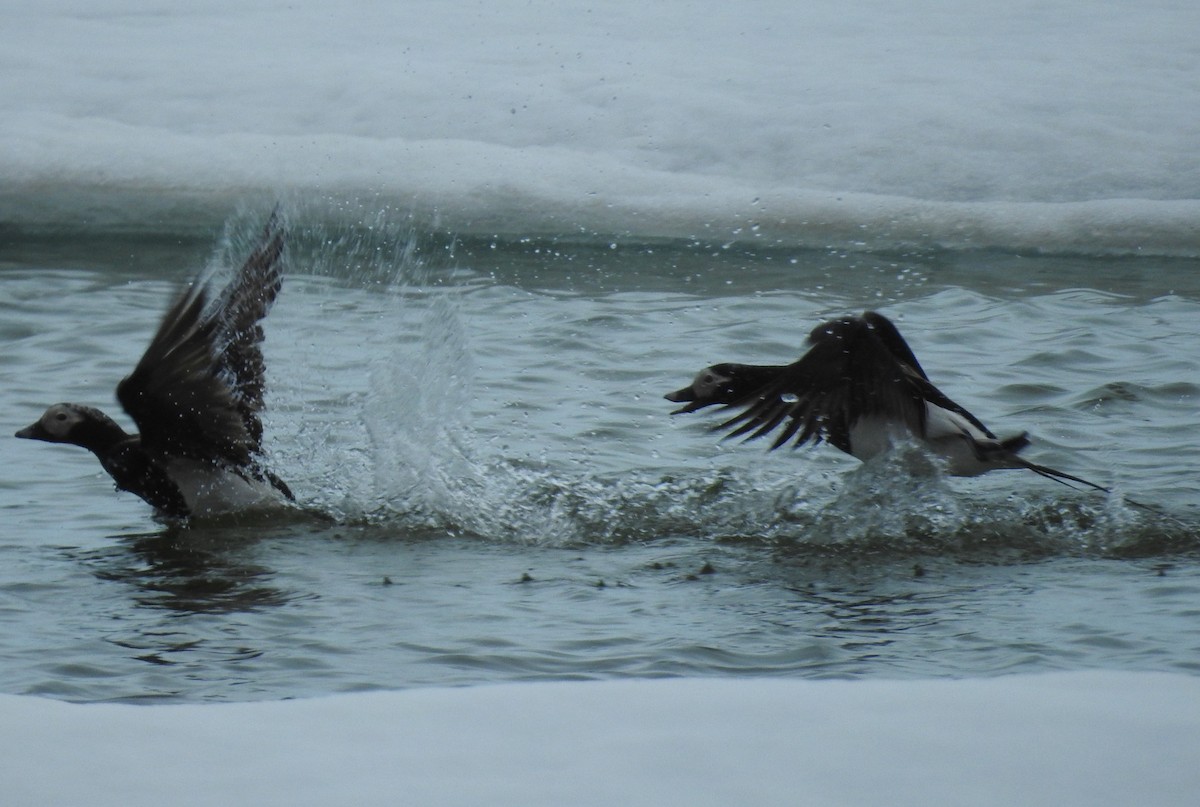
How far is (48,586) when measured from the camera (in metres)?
4.45

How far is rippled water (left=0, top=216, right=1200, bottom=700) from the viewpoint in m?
3.91

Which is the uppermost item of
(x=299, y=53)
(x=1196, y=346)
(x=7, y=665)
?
(x=299, y=53)

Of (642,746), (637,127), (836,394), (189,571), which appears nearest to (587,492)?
(836,394)

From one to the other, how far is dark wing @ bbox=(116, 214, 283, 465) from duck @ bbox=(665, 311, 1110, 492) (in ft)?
4.84

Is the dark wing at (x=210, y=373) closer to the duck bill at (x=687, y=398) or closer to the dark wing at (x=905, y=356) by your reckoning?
the duck bill at (x=687, y=398)

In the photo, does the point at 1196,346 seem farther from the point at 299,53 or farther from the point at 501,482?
the point at 299,53

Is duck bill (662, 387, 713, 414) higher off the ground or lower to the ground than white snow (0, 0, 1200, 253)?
lower

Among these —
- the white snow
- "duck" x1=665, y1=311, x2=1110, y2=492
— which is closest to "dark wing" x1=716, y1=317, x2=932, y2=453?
"duck" x1=665, y1=311, x2=1110, y2=492

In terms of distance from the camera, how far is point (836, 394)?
5465 mm

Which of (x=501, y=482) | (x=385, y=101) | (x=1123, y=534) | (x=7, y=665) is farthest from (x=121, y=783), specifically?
(x=385, y=101)

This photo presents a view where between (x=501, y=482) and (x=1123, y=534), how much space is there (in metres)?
1.97

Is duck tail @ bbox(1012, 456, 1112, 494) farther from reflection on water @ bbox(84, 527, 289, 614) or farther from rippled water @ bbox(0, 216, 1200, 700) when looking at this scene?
reflection on water @ bbox(84, 527, 289, 614)

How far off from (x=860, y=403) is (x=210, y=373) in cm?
213

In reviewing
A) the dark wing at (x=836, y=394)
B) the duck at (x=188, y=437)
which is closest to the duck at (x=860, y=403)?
the dark wing at (x=836, y=394)
